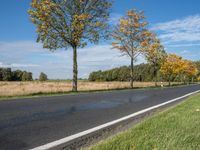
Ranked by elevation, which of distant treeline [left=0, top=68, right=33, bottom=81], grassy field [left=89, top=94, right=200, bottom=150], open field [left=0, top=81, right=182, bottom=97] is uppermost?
distant treeline [left=0, top=68, right=33, bottom=81]

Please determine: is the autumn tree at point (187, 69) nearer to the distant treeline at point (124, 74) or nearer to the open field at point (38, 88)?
the open field at point (38, 88)

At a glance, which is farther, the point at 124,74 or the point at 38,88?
the point at 124,74

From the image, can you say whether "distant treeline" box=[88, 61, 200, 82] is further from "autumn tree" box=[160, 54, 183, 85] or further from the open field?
the open field

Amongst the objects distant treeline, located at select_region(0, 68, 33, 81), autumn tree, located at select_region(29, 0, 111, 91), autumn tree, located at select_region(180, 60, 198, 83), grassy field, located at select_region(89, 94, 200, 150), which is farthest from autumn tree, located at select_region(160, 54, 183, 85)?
distant treeline, located at select_region(0, 68, 33, 81)

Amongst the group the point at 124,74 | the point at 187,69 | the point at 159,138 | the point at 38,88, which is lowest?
the point at 159,138

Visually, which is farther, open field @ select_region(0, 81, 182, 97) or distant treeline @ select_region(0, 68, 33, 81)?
distant treeline @ select_region(0, 68, 33, 81)

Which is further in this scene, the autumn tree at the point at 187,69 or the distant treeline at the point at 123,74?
the distant treeline at the point at 123,74

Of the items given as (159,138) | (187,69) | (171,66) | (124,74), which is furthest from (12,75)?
(159,138)

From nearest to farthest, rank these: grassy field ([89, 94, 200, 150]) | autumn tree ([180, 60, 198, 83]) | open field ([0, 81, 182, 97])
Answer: grassy field ([89, 94, 200, 150]) < open field ([0, 81, 182, 97]) < autumn tree ([180, 60, 198, 83])

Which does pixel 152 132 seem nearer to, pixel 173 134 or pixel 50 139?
pixel 173 134

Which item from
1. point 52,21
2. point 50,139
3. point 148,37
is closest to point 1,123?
point 50,139

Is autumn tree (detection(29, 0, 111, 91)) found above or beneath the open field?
above

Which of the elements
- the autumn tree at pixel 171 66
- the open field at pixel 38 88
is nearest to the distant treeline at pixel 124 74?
the autumn tree at pixel 171 66

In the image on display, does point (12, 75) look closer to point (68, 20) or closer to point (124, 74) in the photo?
point (124, 74)
